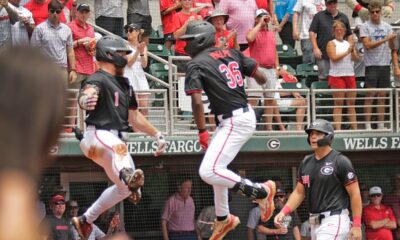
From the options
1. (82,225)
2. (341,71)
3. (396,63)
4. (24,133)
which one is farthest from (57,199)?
(24,133)

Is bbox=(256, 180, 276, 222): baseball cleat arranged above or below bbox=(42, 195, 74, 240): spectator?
above

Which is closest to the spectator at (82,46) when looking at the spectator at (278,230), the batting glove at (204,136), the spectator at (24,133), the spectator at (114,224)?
the spectator at (114,224)

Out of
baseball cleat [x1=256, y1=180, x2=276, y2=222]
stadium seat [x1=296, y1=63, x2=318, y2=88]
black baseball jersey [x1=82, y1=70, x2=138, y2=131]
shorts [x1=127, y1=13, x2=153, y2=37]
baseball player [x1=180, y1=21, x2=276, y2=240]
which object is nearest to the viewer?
black baseball jersey [x1=82, y1=70, x2=138, y2=131]

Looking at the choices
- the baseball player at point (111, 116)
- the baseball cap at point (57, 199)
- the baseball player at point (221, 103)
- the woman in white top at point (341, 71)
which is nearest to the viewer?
the baseball player at point (111, 116)

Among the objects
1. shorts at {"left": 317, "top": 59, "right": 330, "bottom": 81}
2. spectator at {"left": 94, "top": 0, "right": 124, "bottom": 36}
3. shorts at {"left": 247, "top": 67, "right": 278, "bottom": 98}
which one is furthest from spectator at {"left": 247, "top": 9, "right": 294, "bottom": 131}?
spectator at {"left": 94, "top": 0, "right": 124, "bottom": 36}

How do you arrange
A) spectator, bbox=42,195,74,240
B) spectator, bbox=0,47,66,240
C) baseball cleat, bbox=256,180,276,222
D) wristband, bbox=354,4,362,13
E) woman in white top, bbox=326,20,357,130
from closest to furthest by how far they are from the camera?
Result: spectator, bbox=0,47,66,240 < baseball cleat, bbox=256,180,276,222 < spectator, bbox=42,195,74,240 < woman in white top, bbox=326,20,357,130 < wristband, bbox=354,4,362,13

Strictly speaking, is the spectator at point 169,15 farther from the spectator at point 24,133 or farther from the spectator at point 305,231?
the spectator at point 24,133

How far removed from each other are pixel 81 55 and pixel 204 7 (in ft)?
7.96

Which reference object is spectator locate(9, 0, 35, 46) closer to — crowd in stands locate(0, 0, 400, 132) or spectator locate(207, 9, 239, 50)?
crowd in stands locate(0, 0, 400, 132)

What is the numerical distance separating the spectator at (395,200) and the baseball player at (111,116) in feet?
21.2

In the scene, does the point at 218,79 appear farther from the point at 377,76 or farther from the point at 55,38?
the point at 377,76

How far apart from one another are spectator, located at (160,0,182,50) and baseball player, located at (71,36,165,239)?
4.93m

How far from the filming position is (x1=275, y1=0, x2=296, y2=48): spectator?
49.2 feet

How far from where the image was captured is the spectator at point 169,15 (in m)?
13.6
